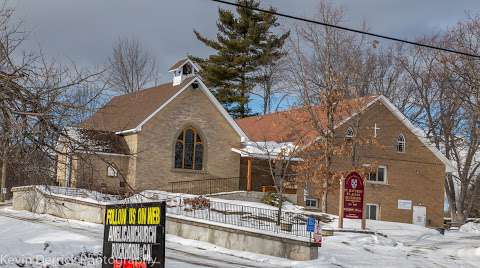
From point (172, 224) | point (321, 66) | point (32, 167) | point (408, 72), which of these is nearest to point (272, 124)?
point (321, 66)

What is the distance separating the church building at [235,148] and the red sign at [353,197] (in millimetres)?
7670

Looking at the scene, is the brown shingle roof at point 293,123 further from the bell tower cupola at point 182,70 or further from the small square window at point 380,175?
the bell tower cupola at point 182,70

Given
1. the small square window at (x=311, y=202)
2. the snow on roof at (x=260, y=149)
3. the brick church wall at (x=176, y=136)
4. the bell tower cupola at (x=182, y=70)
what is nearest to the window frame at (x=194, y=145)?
the brick church wall at (x=176, y=136)

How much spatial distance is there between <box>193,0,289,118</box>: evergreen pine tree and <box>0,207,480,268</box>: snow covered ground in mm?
31272

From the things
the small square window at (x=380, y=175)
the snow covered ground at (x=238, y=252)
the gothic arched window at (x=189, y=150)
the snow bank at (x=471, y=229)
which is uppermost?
the gothic arched window at (x=189, y=150)

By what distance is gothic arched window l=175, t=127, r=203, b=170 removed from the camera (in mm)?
36344

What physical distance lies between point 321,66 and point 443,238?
38.4 ft

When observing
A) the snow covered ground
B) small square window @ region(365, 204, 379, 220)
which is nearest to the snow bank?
small square window @ region(365, 204, 379, 220)

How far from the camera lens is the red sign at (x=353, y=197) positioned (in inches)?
1052

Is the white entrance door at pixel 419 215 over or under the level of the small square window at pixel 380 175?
under

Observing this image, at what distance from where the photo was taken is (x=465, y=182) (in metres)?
49.5

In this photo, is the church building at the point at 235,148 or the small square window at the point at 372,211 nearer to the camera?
the church building at the point at 235,148

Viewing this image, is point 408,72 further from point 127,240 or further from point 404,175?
point 127,240

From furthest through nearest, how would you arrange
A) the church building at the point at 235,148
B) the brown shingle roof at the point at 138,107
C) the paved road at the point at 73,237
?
the brown shingle roof at the point at 138,107 → the church building at the point at 235,148 → the paved road at the point at 73,237
